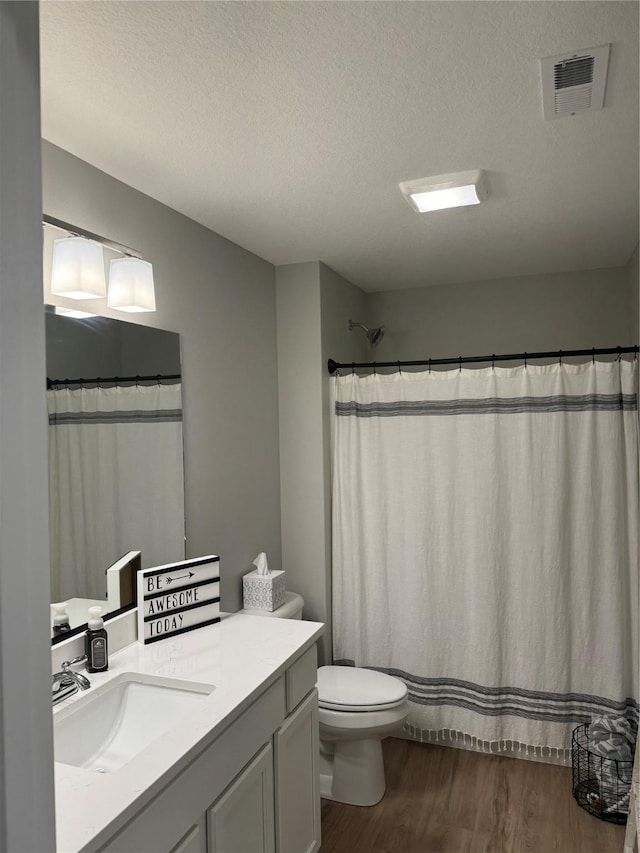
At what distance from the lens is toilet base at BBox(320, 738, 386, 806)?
106 inches

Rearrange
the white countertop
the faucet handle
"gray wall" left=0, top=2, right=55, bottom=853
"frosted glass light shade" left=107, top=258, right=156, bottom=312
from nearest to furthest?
"gray wall" left=0, top=2, right=55, bottom=853 < the white countertop < the faucet handle < "frosted glass light shade" left=107, top=258, right=156, bottom=312

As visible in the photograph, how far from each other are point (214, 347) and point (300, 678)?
143 cm

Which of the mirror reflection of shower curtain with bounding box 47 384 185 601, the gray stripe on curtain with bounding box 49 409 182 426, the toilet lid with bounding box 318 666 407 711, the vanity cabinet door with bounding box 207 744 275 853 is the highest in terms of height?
the gray stripe on curtain with bounding box 49 409 182 426

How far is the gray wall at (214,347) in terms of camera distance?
2.10m

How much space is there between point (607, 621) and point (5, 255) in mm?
3027

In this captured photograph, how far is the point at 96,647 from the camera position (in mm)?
1876

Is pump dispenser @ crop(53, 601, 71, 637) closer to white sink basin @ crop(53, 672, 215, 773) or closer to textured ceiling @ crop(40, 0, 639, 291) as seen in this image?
white sink basin @ crop(53, 672, 215, 773)

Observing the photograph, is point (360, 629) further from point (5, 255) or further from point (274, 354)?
point (5, 255)

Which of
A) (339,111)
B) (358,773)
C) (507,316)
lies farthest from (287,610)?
(507,316)

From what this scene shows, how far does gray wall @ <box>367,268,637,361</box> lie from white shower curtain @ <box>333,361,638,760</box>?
877mm

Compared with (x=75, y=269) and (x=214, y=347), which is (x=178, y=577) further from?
(x=75, y=269)

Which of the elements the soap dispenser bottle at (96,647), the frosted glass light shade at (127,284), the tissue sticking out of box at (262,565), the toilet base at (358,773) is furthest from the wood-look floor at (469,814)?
the frosted glass light shade at (127,284)

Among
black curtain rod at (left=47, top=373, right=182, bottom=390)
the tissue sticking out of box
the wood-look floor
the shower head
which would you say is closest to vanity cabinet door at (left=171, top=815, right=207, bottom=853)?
the wood-look floor

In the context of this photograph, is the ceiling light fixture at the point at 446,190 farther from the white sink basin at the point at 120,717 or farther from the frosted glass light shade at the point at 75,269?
the white sink basin at the point at 120,717
